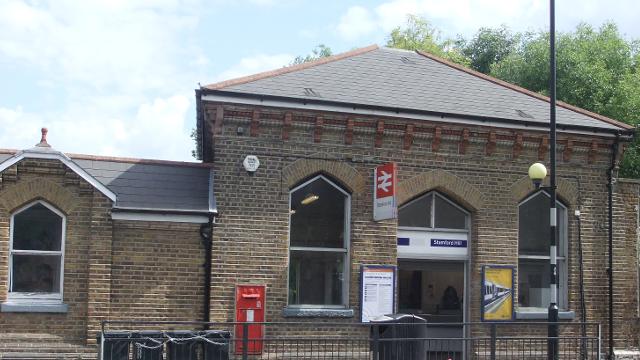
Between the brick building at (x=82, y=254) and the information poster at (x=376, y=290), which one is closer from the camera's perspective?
the brick building at (x=82, y=254)

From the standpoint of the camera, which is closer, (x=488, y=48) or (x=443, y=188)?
(x=443, y=188)

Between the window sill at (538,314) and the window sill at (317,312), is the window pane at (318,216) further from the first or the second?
the window sill at (538,314)

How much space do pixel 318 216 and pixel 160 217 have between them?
3.04 metres

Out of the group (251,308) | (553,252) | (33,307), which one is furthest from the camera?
(251,308)

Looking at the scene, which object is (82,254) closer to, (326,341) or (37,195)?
(37,195)

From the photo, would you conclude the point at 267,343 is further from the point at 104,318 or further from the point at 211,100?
the point at 211,100

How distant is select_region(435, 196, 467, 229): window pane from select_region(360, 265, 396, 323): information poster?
1526 mm

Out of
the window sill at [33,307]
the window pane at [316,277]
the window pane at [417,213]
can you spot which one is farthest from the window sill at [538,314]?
the window sill at [33,307]

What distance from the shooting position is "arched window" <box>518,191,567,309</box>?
1716cm

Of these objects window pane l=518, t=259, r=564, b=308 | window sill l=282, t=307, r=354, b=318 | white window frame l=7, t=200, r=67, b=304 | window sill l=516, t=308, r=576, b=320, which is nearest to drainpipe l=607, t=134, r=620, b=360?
window sill l=516, t=308, r=576, b=320

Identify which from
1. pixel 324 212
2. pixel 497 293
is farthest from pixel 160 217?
pixel 497 293

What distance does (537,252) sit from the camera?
1723cm

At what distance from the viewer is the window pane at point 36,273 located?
14266 mm

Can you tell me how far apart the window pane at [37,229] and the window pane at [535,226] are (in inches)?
360
